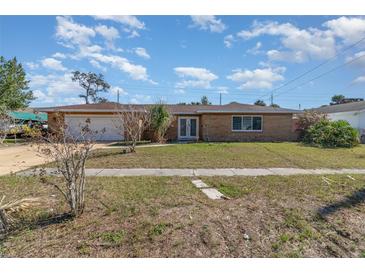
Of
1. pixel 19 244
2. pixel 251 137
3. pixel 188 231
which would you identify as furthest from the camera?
pixel 251 137

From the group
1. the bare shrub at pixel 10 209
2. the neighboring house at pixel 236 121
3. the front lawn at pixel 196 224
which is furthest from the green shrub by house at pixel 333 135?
the bare shrub at pixel 10 209

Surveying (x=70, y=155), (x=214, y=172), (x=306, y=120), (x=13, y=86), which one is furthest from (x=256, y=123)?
(x=13, y=86)

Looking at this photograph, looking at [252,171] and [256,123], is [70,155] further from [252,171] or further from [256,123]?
[256,123]

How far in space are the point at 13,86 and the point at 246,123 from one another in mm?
22114

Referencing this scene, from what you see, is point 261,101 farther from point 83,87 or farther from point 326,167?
point 326,167

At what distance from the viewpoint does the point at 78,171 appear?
4199 millimetres

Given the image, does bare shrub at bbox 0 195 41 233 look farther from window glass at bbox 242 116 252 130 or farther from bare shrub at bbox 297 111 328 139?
bare shrub at bbox 297 111 328 139

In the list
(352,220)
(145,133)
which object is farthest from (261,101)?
(352,220)

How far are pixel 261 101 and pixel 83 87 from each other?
130ft

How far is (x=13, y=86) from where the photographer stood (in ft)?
79.9

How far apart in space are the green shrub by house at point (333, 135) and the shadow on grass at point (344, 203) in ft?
40.8

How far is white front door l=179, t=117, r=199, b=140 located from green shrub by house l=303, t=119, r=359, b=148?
29.4 feet
